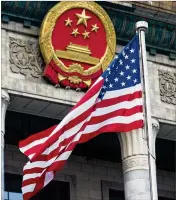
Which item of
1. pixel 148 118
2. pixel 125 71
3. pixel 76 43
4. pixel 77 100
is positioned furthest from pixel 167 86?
pixel 148 118

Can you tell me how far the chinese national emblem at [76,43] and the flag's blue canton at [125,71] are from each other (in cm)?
700

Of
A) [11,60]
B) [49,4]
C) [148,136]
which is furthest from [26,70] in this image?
[148,136]

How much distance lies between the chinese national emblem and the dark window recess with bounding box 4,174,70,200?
5.08 m

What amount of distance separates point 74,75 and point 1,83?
2.82m

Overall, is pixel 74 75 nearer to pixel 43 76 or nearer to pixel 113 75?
pixel 43 76

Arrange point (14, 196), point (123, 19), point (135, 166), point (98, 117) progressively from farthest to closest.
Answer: point (14, 196)
point (123, 19)
point (135, 166)
point (98, 117)

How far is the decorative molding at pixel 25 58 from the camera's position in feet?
107

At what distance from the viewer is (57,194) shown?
37.0 metres

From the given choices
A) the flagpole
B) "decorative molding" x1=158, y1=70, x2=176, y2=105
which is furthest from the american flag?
"decorative molding" x1=158, y1=70, x2=176, y2=105

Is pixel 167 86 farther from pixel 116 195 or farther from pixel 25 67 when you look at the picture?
pixel 25 67

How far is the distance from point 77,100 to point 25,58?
2.37 meters

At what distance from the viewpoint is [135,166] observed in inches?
1302

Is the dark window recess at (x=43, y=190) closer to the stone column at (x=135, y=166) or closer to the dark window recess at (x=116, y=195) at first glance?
the dark window recess at (x=116, y=195)

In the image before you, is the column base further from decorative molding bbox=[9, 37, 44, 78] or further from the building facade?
decorative molding bbox=[9, 37, 44, 78]
